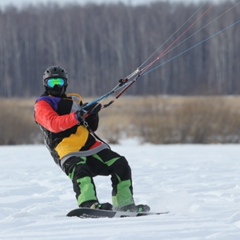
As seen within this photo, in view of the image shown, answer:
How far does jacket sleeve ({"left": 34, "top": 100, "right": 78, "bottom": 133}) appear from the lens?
4258mm

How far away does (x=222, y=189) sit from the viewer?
5.69m

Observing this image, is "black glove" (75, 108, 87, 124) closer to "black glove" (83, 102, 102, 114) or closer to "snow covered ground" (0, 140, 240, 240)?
"black glove" (83, 102, 102, 114)

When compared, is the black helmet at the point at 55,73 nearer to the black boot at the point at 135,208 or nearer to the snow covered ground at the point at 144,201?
the snow covered ground at the point at 144,201

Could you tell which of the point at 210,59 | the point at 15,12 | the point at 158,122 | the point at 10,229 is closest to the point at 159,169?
the point at 10,229

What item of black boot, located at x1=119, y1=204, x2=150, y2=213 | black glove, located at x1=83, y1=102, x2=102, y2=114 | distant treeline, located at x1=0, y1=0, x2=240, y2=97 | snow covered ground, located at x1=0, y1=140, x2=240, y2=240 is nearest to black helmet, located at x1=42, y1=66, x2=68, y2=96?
black glove, located at x1=83, y1=102, x2=102, y2=114

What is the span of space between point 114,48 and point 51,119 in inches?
1737

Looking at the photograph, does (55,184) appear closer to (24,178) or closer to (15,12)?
(24,178)

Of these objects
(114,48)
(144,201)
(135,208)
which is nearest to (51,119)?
(135,208)

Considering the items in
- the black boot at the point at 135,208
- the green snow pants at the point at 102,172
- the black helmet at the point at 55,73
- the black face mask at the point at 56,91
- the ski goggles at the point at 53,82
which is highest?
the black helmet at the point at 55,73

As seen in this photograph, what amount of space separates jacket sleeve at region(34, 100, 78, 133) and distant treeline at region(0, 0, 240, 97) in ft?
132

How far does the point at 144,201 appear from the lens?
5.08 m

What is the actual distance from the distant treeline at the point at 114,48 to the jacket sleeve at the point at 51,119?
40.1 metres

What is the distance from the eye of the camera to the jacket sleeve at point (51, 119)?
4258 mm

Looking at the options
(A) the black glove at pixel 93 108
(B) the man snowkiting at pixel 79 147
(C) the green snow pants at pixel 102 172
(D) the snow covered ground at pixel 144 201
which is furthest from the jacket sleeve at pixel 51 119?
(D) the snow covered ground at pixel 144 201
